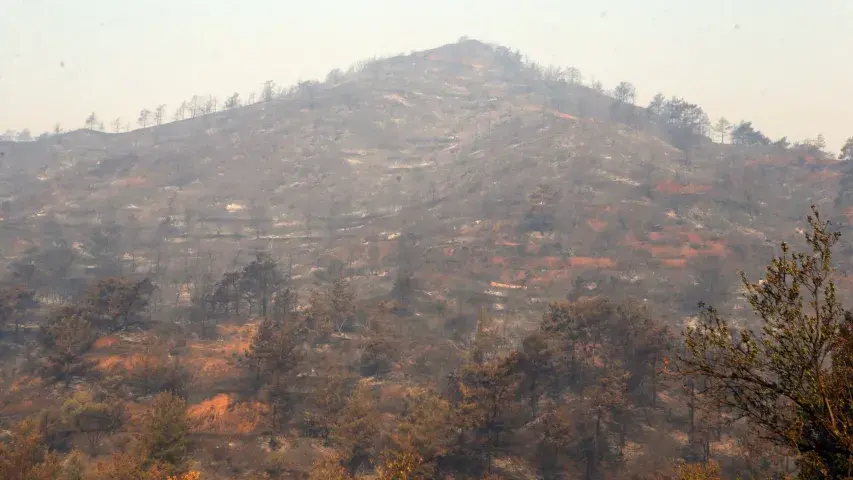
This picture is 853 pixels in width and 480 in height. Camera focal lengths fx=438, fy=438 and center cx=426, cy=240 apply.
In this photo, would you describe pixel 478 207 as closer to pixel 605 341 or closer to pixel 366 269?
pixel 366 269

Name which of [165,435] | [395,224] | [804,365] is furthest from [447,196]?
[804,365]

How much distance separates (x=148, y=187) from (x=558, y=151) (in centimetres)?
13687

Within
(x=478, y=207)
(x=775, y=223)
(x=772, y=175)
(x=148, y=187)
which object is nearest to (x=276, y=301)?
(x=478, y=207)

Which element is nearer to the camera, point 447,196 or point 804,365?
point 804,365

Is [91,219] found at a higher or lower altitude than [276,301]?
higher

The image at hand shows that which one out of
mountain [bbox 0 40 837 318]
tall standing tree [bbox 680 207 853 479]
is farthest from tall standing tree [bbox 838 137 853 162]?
tall standing tree [bbox 680 207 853 479]

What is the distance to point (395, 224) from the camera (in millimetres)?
126812

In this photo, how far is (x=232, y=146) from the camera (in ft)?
570

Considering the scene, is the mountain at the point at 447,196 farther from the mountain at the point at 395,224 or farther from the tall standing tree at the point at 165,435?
the tall standing tree at the point at 165,435

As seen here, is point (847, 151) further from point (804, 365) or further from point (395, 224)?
point (804, 365)

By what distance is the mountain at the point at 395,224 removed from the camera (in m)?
69.7

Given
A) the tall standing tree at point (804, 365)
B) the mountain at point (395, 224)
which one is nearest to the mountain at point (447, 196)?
the mountain at point (395, 224)

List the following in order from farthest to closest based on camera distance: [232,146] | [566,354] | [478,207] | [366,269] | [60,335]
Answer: [232,146]
[478,207]
[366,269]
[566,354]
[60,335]

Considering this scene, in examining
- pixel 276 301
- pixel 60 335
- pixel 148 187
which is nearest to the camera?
pixel 60 335
